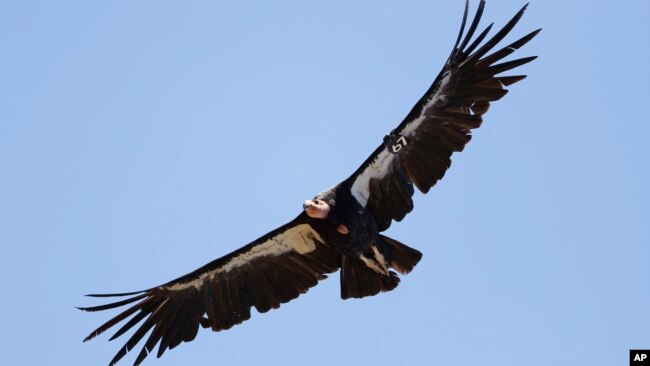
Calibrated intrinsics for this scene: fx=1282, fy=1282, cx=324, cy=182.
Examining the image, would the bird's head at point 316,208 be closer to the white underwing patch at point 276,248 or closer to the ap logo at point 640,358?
the white underwing patch at point 276,248

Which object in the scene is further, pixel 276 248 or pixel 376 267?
pixel 276 248

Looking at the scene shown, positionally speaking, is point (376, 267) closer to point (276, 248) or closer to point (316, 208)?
point (316, 208)

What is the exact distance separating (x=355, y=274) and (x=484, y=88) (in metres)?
3.56

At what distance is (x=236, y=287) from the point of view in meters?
20.8

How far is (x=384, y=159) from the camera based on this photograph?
64.2ft

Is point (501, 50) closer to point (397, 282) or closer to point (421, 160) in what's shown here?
point (421, 160)

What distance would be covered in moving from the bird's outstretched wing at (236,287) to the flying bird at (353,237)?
0.02m

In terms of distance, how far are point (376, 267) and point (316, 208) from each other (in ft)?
4.63

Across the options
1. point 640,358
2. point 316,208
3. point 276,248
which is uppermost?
point 276,248

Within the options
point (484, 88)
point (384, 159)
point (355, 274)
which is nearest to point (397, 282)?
point (355, 274)

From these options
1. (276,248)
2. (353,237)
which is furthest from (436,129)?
(276,248)

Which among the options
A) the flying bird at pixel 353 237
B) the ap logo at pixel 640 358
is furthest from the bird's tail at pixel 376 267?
the ap logo at pixel 640 358

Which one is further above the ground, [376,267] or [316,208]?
[316,208]

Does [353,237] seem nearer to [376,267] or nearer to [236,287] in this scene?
[376,267]
